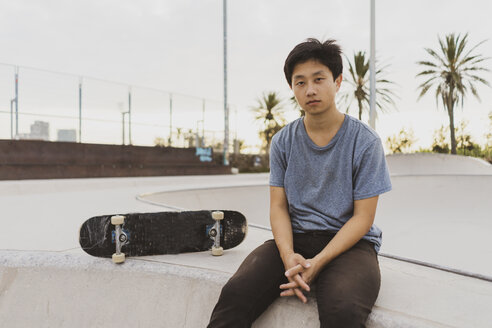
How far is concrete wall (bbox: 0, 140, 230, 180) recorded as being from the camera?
37.4 ft

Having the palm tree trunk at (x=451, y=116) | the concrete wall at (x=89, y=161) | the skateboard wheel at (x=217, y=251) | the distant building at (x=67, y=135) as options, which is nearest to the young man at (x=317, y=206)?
the skateboard wheel at (x=217, y=251)

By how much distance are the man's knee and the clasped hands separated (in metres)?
0.19

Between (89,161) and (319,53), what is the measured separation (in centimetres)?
1312

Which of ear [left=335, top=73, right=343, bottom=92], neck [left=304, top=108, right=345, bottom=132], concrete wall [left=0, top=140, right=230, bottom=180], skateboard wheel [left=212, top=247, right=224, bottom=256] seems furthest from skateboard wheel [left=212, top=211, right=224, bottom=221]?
concrete wall [left=0, top=140, right=230, bottom=180]

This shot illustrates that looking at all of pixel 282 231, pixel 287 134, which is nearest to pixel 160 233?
pixel 282 231

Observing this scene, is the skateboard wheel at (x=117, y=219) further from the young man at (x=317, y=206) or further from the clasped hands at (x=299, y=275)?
the clasped hands at (x=299, y=275)

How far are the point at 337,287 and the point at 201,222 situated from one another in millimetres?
1160

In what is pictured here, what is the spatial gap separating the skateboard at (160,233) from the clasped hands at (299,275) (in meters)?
0.78

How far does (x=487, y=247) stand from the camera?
731 centimetres

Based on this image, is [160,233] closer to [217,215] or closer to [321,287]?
[217,215]

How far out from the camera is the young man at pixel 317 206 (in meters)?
1.59

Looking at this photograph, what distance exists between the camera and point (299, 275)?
1.63m

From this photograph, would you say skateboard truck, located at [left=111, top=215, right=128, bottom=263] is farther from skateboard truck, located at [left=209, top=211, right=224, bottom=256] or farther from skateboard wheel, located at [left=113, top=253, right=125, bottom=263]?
skateboard truck, located at [left=209, top=211, right=224, bottom=256]

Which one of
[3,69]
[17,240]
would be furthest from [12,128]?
[17,240]
